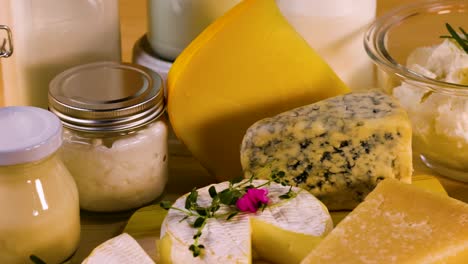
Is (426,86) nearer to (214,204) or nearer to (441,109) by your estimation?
(441,109)

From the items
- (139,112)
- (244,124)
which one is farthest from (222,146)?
(139,112)

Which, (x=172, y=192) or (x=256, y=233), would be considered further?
(x=172, y=192)

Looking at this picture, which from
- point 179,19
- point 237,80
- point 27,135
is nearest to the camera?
point 27,135

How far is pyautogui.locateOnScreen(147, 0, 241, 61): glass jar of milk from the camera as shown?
1.50 meters

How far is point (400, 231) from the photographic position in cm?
Result: 116

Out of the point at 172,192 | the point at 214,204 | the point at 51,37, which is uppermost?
the point at 51,37

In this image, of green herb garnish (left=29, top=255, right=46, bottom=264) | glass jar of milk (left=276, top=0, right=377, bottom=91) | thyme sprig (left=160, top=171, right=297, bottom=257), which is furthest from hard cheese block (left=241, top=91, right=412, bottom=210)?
green herb garnish (left=29, top=255, right=46, bottom=264)

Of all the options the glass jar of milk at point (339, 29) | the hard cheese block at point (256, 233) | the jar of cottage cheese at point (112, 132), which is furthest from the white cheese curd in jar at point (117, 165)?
the glass jar of milk at point (339, 29)

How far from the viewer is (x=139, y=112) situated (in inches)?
51.4

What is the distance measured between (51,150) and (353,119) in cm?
43

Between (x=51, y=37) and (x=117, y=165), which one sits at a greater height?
(x=51, y=37)

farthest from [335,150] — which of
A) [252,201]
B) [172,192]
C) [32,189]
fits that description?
[32,189]

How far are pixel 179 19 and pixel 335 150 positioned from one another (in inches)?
14.4

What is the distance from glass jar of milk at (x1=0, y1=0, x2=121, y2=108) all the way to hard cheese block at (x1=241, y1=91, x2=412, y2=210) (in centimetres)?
30
